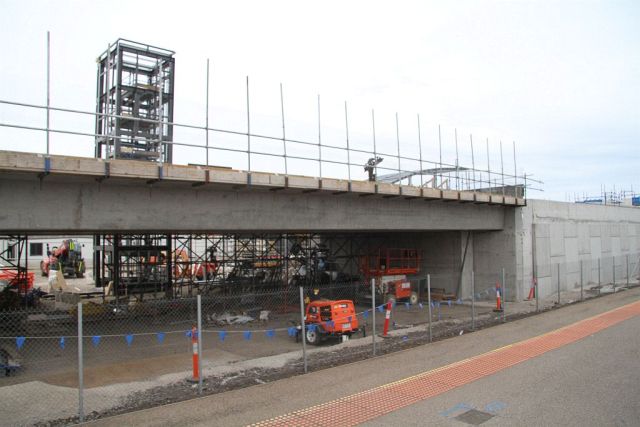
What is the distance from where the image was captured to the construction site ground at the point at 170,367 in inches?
364

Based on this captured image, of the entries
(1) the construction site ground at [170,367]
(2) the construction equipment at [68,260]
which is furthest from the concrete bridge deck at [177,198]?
(2) the construction equipment at [68,260]

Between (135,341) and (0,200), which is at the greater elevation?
(0,200)

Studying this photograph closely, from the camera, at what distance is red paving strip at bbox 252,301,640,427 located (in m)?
7.70

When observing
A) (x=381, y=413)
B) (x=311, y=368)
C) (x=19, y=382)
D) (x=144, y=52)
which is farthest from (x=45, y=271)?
(x=381, y=413)

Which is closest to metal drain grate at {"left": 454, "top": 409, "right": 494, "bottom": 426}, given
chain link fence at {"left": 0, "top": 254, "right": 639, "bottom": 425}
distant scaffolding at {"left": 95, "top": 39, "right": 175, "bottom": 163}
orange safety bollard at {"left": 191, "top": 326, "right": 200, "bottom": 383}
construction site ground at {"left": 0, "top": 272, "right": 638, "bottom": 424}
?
chain link fence at {"left": 0, "top": 254, "right": 639, "bottom": 425}

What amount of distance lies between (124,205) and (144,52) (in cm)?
981

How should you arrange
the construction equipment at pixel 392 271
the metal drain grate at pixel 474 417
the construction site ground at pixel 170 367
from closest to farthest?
the metal drain grate at pixel 474 417, the construction site ground at pixel 170 367, the construction equipment at pixel 392 271

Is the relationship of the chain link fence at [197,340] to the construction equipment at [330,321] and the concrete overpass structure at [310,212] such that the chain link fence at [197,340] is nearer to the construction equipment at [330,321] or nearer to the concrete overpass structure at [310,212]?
the construction equipment at [330,321]

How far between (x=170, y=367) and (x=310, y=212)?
279 inches

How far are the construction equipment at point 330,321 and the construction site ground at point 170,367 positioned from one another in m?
0.39

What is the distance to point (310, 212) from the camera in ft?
56.3

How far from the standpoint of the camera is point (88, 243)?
185 ft

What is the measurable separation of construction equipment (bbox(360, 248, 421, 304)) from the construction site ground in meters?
5.61

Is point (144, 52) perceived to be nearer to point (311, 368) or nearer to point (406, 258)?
point (311, 368)
